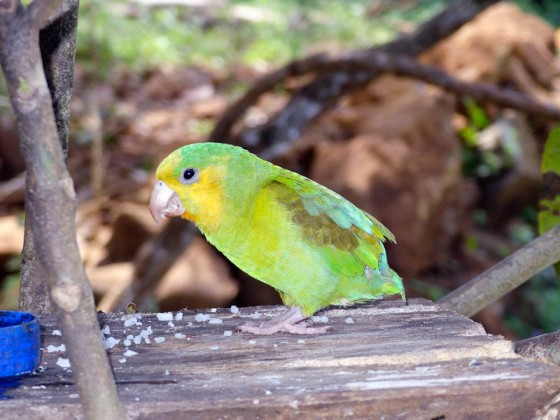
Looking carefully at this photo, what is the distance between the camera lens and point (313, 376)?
178 centimetres

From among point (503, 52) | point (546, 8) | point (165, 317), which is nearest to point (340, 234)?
point (165, 317)

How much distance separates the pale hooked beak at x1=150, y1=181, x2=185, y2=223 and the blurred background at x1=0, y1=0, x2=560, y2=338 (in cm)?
247

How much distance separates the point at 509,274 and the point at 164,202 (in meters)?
1.17

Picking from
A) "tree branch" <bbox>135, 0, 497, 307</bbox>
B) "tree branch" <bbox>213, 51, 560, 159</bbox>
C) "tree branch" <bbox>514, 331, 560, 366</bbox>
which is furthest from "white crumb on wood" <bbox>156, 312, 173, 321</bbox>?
"tree branch" <bbox>213, 51, 560, 159</bbox>

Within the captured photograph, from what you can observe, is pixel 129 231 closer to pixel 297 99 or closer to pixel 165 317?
pixel 297 99

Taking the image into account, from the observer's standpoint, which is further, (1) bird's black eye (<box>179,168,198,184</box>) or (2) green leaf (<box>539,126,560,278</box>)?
(2) green leaf (<box>539,126,560,278</box>)

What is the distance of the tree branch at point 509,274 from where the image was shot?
8.53 feet

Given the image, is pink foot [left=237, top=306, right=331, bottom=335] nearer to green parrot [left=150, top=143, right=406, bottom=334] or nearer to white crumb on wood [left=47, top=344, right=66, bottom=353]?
green parrot [left=150, top=143, right=406, bottom=334]

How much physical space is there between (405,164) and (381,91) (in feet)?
4.97

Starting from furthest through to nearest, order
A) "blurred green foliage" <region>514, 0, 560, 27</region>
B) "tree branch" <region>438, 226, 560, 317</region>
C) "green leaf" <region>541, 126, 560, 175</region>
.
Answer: "blurred green foliage" <region>514, 0, 560, 27</region> < "green leaf" <region>541, 126, 560, 175</region> < "tree branch" <region>438, 226, 560, 317</region>

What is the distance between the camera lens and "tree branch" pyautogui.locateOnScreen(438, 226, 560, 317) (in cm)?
260

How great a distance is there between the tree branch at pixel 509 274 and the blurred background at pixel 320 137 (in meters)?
2.43

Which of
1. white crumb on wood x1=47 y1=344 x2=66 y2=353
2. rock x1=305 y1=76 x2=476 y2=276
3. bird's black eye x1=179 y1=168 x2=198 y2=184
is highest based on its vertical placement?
rock x1=305 y1=76 x2=476 y2=276

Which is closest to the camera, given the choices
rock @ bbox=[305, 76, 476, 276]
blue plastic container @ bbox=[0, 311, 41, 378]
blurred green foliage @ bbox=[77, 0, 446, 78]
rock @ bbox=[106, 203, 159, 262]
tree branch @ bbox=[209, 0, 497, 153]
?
blue plastic container @ bbox=[0, 311, 41, 378]
